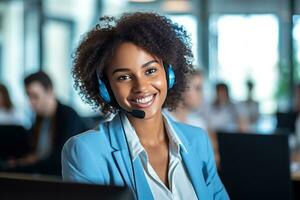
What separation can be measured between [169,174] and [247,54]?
20.7 ft

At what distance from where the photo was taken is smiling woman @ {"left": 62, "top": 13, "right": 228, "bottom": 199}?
4.60 ft

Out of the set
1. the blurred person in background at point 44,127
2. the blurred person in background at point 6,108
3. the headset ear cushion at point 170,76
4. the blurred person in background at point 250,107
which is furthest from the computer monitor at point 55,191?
the blurred person in background at point 250,107

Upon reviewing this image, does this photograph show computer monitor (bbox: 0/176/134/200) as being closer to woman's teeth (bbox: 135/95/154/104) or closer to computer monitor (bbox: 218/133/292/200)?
woman's teeth (bbox: 135/95/154/104)

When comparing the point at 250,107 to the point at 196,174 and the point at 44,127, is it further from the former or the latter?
the point at 196,174

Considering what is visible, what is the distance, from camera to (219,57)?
779 centimetres

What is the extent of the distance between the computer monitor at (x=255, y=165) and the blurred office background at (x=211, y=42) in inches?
158

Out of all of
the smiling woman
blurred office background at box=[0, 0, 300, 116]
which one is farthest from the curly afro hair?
blurred office background at box=[0, 0, 300, 116]

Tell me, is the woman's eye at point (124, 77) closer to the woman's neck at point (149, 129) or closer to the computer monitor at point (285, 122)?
the woman's neck at point (149, 129)

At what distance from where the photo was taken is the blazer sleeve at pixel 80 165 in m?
1.35

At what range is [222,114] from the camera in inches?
237

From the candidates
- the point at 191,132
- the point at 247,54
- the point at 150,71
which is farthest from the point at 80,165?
the point at 247,54

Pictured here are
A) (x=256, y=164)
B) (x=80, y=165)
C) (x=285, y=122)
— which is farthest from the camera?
(x=285, y=122)

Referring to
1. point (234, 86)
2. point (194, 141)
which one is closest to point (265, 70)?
point (234, 86)

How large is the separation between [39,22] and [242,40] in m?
3.01
